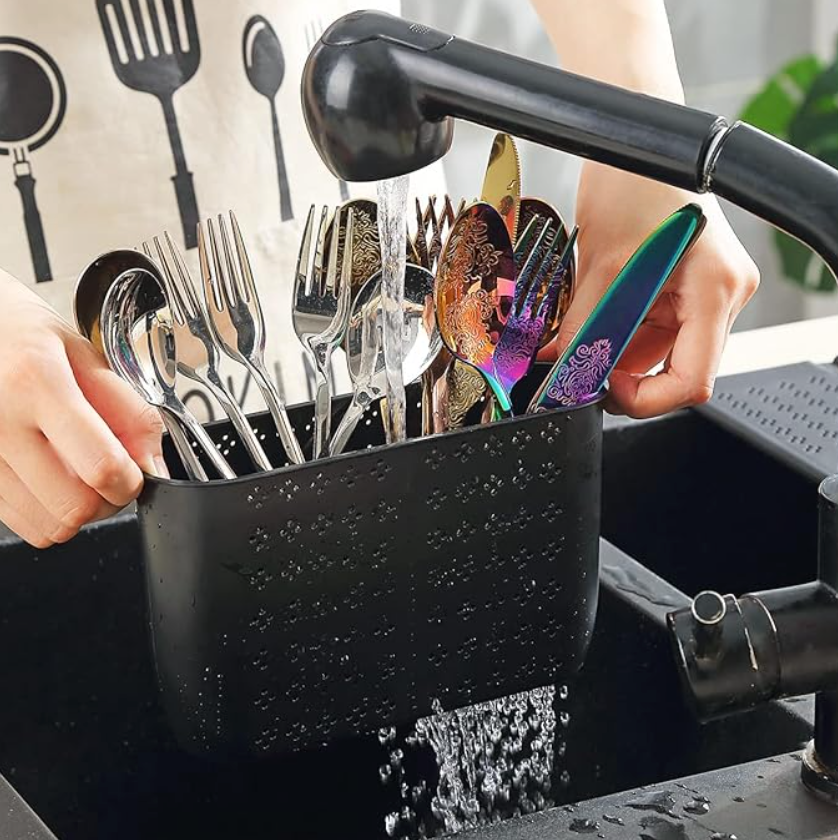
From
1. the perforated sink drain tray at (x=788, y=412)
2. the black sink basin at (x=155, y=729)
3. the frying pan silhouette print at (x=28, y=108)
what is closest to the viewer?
the black sink basin at (x=155, y=729)

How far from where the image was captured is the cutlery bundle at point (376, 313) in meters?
0.64

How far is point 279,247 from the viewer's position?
1.13 m

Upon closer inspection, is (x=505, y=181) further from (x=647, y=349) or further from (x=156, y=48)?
(x=156, y=48)

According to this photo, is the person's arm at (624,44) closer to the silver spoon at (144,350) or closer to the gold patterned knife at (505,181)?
the gold patterned knife at (505,181)

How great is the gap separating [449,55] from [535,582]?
26cm

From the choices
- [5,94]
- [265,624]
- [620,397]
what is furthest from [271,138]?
[265,624]

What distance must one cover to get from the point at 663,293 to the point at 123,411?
0.29 metres

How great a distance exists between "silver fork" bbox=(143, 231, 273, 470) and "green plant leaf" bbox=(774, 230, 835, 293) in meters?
2.46

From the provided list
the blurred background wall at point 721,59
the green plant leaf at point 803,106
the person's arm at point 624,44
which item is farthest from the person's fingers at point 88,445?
the green plant leaf at point 803,106

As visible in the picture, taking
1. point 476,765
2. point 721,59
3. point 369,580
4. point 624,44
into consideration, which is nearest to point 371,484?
point 369,580

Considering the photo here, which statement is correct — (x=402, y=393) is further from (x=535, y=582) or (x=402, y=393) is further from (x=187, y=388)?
(x=187, y=388)

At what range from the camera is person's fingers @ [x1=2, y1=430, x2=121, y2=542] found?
0.59 meters

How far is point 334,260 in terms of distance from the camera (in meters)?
0.67

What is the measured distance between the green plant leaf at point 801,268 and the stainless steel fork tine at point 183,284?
246 cm
